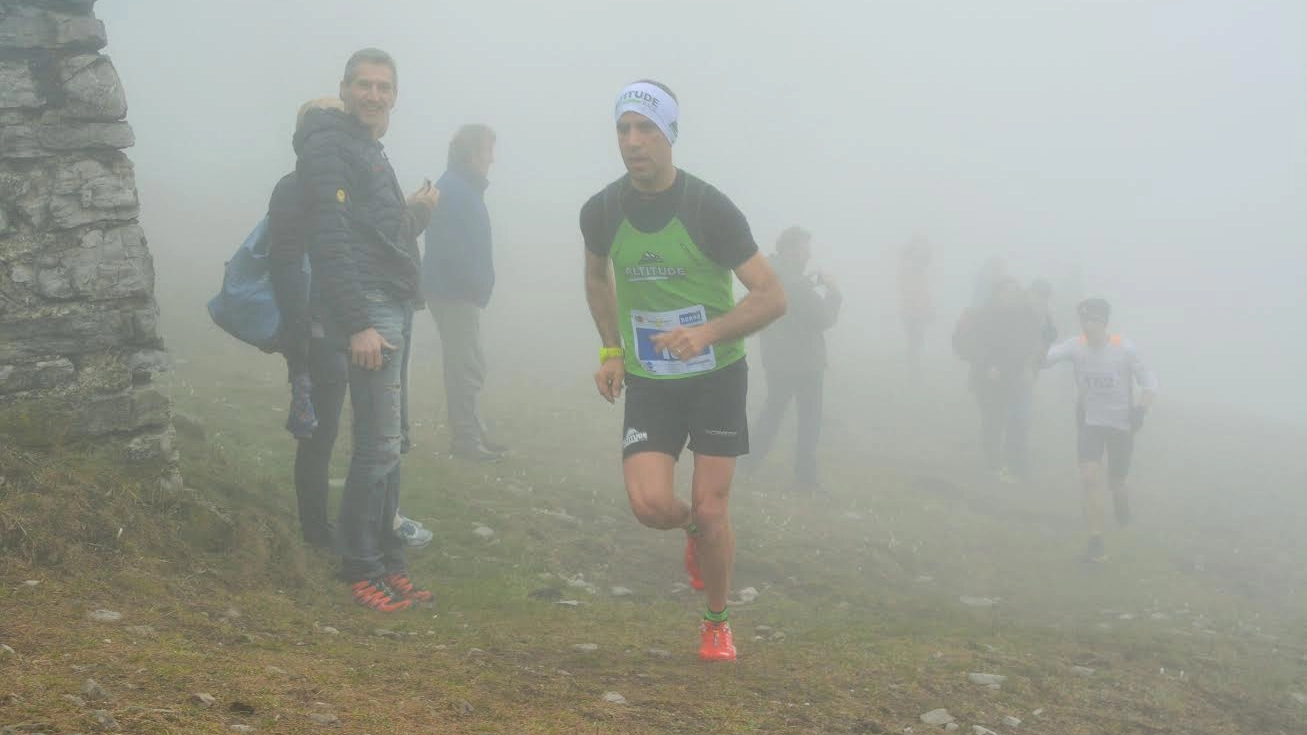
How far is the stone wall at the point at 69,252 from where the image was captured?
6.89m

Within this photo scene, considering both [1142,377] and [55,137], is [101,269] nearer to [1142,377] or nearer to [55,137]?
[55,137]

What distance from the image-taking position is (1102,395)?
45.8ft

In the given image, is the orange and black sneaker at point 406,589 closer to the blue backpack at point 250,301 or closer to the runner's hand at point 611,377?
the blue backpack at point 250,301

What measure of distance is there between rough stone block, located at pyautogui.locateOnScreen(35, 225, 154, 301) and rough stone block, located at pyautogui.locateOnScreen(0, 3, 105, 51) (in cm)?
115

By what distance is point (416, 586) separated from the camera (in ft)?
26.9

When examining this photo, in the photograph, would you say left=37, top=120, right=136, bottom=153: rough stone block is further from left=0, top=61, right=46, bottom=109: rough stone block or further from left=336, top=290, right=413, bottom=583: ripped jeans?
left=336, top=290, right=413, bottom=583: ripped jeans

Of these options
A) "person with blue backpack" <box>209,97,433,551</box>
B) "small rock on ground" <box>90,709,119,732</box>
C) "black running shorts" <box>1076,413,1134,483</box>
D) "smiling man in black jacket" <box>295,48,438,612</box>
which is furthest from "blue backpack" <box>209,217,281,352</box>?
"black running shorts" <box>1076,413,1134,483</box>

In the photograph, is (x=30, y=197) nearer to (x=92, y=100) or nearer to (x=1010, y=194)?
(x=92, y=100)

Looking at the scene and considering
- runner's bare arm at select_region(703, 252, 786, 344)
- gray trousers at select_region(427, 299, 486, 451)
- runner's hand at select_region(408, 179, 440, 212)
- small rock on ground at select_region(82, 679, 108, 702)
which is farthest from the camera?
gray trousers at select_region(427, 299, 486, 451)

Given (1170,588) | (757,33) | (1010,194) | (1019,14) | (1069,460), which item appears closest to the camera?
(1170,588)

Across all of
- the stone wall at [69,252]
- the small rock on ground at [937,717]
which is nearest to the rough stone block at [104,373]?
the stone wall at [69,252]

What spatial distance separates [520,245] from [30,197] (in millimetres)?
38358

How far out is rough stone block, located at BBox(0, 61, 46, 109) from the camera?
22.6 feet

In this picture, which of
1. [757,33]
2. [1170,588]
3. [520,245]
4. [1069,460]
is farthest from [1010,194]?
[1170,588]
